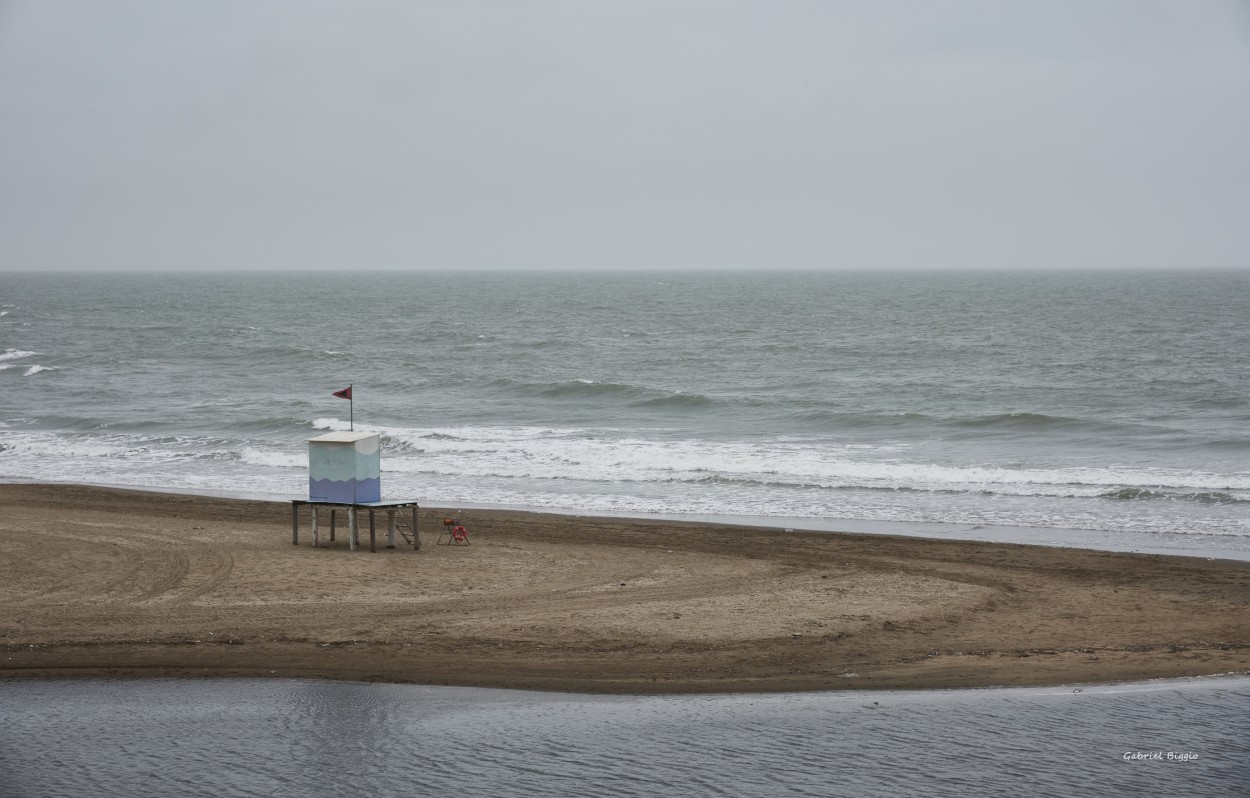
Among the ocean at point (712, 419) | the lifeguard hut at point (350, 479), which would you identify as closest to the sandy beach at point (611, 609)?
the lifeguard hut at point (350, 479)

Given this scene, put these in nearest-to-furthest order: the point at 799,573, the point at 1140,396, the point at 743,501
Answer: the point at 799,573 < the point at 743,501 < the point at 1140,396

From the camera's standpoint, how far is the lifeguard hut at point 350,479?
2303 cm

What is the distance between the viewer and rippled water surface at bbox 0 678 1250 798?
1233 centimetres

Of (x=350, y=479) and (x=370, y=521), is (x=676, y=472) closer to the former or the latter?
(x=370, y=521)

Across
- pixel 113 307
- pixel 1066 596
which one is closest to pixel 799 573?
pixel 1066 596

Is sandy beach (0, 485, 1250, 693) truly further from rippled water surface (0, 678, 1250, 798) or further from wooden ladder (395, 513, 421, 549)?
rippled water surface (0, 678, 1250, 798)

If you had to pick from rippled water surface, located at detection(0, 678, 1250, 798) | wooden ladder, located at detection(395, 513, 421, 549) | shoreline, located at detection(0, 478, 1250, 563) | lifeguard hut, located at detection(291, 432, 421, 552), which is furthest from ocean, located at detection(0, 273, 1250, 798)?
lifeguard hut, located at detection(291, 432, 421, 552)

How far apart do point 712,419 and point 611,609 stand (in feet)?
83.5

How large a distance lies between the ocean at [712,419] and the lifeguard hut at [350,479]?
5617mm

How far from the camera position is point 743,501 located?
95.2 ft

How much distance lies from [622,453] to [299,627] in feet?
62.9

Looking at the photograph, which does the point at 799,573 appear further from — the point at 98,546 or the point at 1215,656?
the point at 98,546

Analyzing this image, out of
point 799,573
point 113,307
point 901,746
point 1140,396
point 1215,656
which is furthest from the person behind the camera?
point 113,307

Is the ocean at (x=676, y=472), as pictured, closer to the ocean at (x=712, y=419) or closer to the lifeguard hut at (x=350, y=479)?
the ocean at (x=712, y=419)
